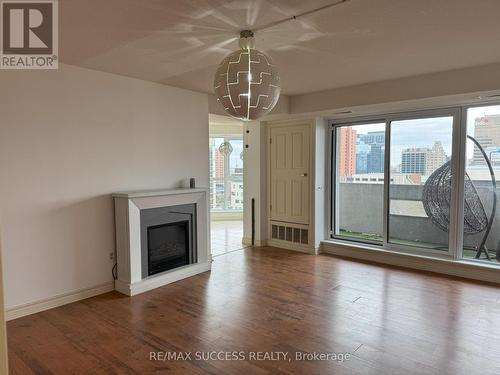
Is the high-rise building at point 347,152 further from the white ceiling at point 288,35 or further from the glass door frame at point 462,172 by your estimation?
the white ceiling at point 288,35

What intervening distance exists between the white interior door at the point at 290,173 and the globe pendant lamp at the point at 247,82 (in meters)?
3.21

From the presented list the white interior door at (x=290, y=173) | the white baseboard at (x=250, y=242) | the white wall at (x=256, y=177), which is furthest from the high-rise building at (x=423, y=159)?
the white baseboard at (x=250, y=242)

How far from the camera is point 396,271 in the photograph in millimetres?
4348

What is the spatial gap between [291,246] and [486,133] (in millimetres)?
3158

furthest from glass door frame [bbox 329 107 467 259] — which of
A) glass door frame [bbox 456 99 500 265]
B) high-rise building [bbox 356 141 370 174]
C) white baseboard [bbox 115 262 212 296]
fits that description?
white baseboard [bbox 115 262 212 296]

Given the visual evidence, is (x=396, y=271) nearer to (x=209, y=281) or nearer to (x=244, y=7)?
(x=209, y=281)

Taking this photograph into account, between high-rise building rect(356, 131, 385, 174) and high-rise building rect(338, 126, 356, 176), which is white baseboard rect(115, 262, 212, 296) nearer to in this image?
high-rise building rect(338, 126, 356, 176)

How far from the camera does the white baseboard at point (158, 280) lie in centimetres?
355

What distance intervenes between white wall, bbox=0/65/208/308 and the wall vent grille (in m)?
2.30

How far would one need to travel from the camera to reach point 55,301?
10.7 ft

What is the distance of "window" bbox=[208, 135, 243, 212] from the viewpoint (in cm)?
873

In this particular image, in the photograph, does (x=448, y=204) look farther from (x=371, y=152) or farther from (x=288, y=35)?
(x=288, y=35)

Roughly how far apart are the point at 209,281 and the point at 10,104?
2714mm

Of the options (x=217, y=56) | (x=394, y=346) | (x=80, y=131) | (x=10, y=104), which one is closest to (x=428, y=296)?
(x=394, y=346)
